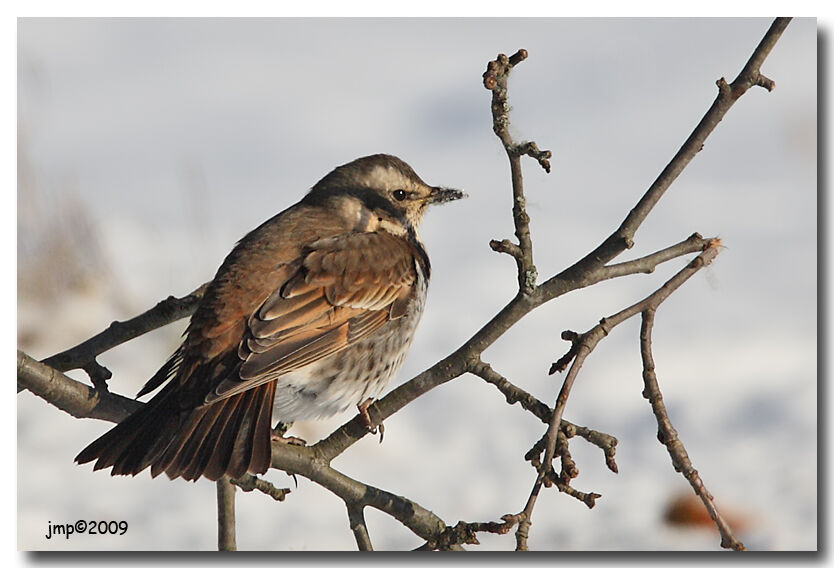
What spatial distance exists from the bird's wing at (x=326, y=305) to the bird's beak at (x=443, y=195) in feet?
0.69

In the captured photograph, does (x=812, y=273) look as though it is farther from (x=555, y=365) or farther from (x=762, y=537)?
(x=555, y=365)

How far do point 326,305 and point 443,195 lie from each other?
75 centimetres

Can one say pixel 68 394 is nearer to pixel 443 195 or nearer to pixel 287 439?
pixel 287 439

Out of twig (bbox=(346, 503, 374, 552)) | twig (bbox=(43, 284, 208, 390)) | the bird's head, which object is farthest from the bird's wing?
twig (bbox=(346, 503, 374, 552))

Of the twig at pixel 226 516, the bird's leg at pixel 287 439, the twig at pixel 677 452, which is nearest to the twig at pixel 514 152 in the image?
the twig at pixel 677 452

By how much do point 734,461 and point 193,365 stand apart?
2323 mm

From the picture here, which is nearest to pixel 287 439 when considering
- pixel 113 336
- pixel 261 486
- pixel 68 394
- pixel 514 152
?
pixel 261 486

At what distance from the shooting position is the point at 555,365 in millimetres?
2717

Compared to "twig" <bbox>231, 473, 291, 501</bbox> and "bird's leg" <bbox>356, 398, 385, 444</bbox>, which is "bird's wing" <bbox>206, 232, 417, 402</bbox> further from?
"twig" <bbox>231, 473, 291, 501</bbox>

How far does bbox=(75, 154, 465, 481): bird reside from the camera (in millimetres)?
2859

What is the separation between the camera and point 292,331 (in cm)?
316

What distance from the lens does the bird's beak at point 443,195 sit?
3.83 metres

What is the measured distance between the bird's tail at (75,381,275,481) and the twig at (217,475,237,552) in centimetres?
64

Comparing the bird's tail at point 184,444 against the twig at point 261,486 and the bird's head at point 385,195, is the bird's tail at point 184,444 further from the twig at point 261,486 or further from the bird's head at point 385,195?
the bird's head at point 385,195
